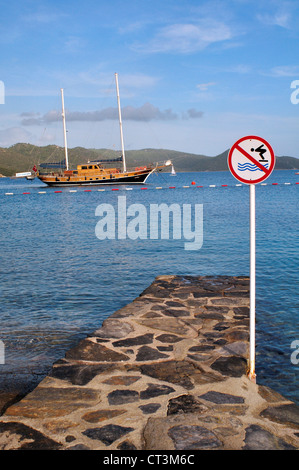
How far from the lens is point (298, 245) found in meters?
18.3

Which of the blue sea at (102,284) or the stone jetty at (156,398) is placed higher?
the stone jetty at (156,398)

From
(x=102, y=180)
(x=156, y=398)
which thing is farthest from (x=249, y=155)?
(x=102, y=180)

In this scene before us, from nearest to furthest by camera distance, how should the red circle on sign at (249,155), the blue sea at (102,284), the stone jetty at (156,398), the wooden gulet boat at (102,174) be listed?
the stone jetty at (156,398) → the red circle on sign at (249,155) → the blue sea at (102,284) → the wooden gulet boat at (102,174)

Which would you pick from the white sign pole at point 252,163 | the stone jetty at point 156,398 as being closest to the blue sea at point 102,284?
the stone jetty at point 156,398

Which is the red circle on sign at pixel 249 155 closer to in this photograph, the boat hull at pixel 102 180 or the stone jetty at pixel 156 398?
the stone jetty at pixel 156 398

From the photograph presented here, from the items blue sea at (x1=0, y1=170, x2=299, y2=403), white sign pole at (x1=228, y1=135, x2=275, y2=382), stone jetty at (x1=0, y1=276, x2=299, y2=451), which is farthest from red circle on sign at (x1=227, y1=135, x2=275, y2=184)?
blue sea at (x1=0, y1=170, x2=299, y2=403)

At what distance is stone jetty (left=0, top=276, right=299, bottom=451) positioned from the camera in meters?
3.83

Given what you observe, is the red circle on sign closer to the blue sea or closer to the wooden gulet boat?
the blue sea

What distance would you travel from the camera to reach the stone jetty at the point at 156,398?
3.83 meters

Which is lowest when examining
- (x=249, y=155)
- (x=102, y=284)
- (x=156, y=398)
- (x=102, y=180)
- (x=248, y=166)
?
(x=102, y=284)

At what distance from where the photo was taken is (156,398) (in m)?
4.58

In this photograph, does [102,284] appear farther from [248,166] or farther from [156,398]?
[248,166]

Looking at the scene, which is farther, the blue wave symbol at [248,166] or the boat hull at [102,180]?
the boat hull at [102,180]

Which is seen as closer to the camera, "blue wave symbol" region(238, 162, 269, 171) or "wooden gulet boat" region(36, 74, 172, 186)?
"blue wave symbol" region(238, 162, 269, 171)
